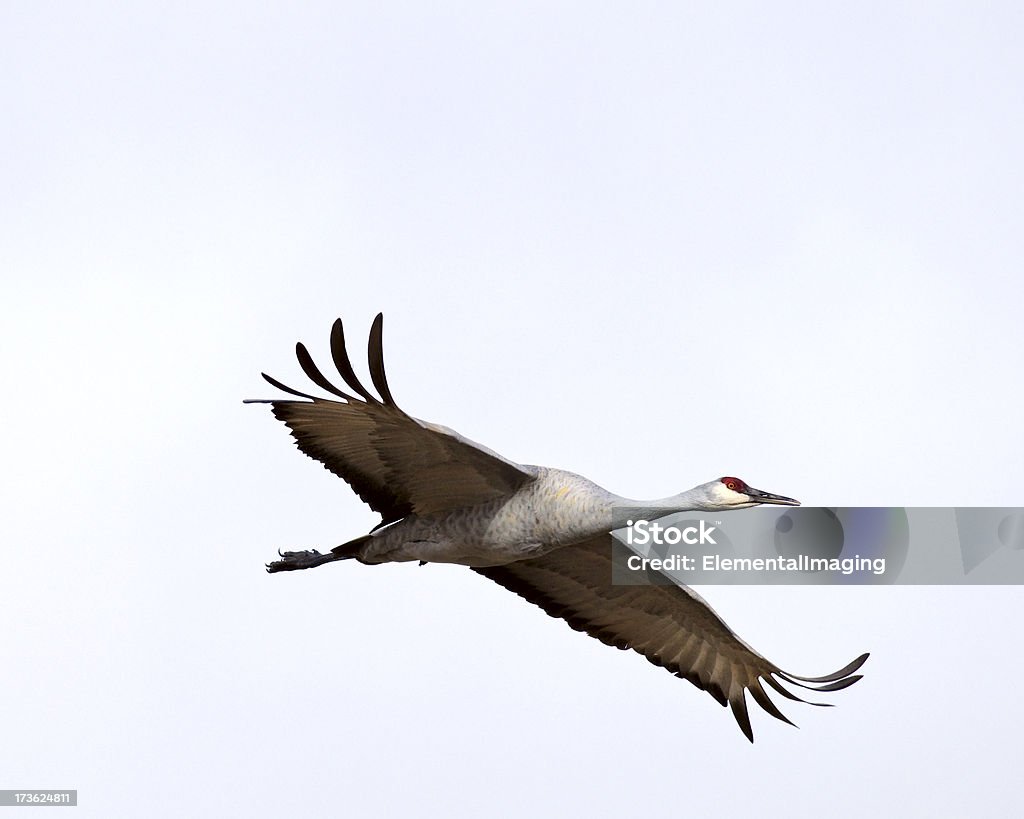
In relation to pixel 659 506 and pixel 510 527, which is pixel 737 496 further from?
pixel 510 527

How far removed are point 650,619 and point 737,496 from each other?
262 cm

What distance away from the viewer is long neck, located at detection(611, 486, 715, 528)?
16.4 m

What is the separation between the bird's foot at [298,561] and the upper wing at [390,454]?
3.54 feet

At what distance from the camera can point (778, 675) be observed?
18.6 m

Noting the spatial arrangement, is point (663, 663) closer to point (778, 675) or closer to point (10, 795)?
point (778, 675)

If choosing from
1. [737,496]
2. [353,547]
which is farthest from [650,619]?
[353,547]

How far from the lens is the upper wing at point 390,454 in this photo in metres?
16.1

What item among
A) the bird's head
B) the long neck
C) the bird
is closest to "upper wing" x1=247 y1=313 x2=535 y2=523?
the bird

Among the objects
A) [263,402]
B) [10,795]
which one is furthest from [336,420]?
[10,795]

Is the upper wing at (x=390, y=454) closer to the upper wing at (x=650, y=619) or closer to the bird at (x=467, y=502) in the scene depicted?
the bird at (x=467, y=502)

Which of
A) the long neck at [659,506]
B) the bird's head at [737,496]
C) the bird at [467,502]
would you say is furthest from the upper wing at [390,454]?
the bird's head at [737,496]

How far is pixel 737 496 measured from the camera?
16.8 m

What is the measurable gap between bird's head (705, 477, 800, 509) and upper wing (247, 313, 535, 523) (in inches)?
71.4

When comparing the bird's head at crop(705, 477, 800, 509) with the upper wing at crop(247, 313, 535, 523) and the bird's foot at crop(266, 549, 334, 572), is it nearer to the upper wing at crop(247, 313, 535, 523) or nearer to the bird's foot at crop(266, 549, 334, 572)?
the upper wing at crop(247, 313, 535, 523)
